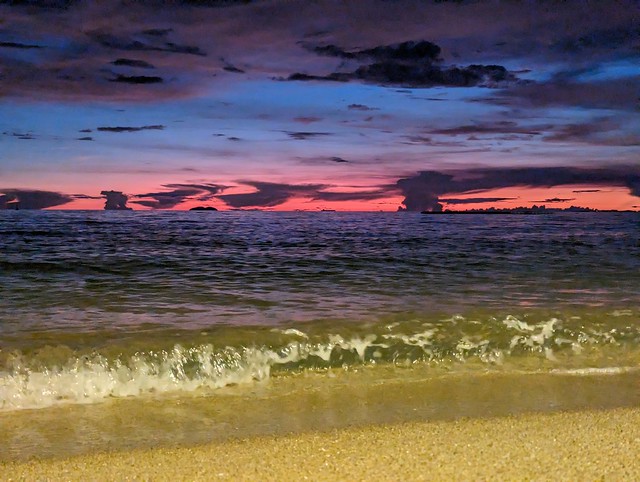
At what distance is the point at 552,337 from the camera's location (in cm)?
768

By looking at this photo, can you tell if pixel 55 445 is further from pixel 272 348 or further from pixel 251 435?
pixel 272 348

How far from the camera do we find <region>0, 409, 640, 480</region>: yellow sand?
372 cm

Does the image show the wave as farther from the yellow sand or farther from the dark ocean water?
the yellow sand

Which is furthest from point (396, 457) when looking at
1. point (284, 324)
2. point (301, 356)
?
point (284, 324)

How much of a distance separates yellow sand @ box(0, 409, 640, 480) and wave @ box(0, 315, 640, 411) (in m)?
1.82

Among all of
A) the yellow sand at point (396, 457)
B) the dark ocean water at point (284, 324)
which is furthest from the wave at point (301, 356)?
the yellow sand at point (396, 457)

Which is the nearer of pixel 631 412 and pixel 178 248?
pixel 631 412

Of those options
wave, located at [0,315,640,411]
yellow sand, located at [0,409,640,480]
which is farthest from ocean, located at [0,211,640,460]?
yellow sand, located at [0,409,640,480]

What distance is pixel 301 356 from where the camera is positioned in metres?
6.76

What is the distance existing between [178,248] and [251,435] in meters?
17.5

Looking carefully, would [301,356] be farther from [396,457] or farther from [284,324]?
[396,457]

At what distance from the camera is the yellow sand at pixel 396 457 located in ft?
12.2

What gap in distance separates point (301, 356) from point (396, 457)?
2.90 meters

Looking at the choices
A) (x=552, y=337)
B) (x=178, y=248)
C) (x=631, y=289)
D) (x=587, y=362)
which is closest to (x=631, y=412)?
(x=587, y=362)
